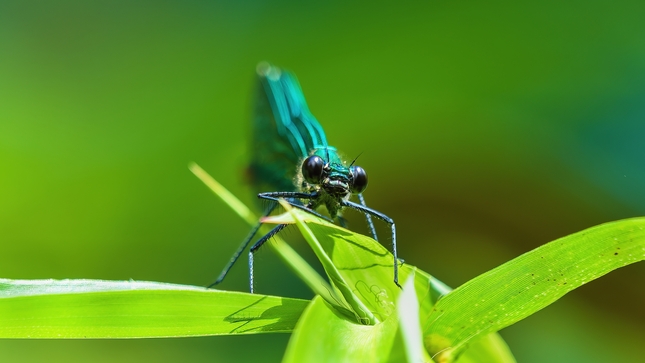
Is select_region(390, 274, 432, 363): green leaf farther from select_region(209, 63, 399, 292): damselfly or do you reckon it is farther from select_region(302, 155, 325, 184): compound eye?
select_region(302, 155, 325, 184): compound eye

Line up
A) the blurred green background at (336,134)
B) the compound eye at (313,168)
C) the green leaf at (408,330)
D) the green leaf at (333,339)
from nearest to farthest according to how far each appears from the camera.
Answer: the green leaf at (408,330)
the green leaf at (333,339)
the compound eye at (313,168)
the blurred green background at (336,134)

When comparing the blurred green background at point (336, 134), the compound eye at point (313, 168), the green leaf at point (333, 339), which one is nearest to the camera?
the green leaf at point (333, 339)

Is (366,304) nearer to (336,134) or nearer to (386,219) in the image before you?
(386,219)

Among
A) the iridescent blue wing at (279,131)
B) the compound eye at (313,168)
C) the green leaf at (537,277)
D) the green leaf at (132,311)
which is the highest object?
the iridescent blue wing at (279,131)

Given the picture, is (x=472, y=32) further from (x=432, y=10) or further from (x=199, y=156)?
(x=199, y=156)

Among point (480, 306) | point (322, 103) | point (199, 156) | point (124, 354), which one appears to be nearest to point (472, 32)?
point (322, 103)

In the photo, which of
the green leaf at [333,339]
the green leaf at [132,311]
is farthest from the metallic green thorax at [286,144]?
the green leaf at [333,339]

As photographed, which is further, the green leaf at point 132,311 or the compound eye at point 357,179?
the compound eye at point 357,179

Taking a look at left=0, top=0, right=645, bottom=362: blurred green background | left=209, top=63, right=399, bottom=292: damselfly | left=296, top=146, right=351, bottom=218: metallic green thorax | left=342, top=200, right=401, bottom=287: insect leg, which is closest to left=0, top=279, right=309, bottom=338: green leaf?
left=342, top=200, right=401, bottom=287: insect leg

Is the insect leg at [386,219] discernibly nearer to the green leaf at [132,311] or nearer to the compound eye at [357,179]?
the compound eye at [357,179]

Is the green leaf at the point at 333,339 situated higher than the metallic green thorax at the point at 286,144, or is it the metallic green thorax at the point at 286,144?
the metallic green thorax at the point at 286,144
